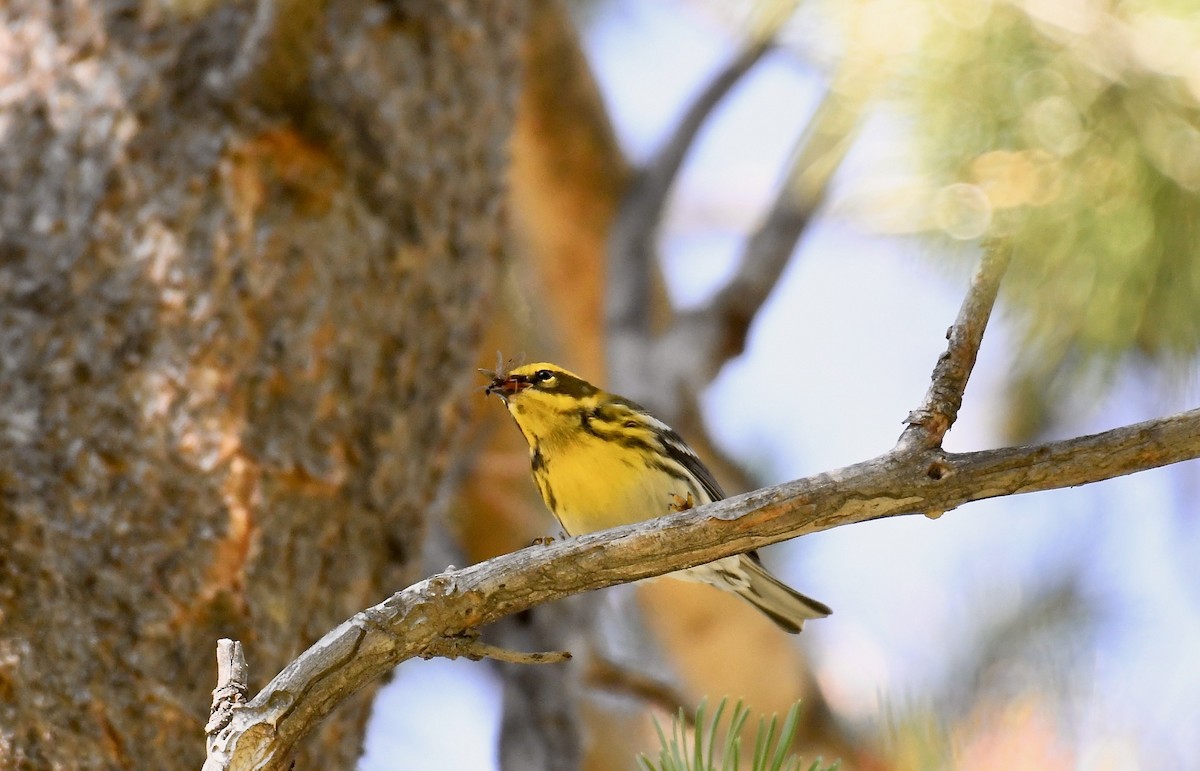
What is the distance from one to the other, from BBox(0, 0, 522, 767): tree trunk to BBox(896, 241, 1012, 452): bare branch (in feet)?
4.25

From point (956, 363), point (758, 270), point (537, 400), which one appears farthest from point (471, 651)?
point (758, 270)

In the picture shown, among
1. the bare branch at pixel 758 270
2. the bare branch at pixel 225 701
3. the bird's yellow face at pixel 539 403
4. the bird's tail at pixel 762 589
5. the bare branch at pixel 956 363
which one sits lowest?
the bare branch at pixel 225 701

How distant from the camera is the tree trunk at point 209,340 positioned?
2.04 m

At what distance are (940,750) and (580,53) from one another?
148 inches

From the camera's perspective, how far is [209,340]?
227 cm

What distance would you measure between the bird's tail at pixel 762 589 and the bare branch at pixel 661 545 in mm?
1178

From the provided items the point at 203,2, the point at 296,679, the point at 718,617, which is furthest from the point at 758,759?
the point at 718,617

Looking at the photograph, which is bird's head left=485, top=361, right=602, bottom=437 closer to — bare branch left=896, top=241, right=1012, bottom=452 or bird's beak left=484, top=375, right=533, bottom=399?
bird's beak left=484, top=375, right=533, bottom=399

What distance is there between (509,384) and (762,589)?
72 centimetres

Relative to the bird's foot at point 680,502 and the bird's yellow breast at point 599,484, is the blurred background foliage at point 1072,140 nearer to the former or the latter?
the bird's foot at point 680,502

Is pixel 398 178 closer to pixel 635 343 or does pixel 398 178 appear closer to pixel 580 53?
pixel 635 343

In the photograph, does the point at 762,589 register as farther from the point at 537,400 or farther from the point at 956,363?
the point at 956,363

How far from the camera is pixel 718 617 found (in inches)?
177

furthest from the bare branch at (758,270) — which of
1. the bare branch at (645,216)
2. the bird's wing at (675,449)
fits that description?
the bird's wing at (675,449)
